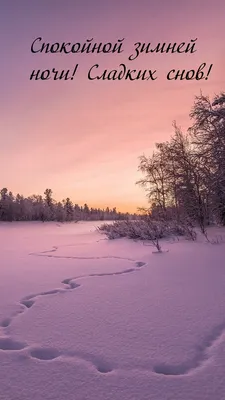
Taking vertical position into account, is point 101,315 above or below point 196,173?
below

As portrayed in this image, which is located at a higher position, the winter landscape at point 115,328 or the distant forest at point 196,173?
the distant forest at point 196,173

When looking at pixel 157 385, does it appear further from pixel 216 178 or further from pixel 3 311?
pixel 216 178

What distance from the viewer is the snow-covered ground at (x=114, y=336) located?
1.40 m

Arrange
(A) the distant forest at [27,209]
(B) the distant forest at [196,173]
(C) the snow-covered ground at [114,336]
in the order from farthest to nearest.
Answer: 1. (A) the distant forest at [27,209]
2. (B) the distant forest at [196,173]
3. (C) the snow-covered ground at [114,336]

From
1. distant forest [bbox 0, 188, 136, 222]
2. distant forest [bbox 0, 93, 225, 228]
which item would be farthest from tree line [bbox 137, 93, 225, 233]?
distant forest [bbox 0, 188, 136, 222]

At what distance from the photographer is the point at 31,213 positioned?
6334 cm

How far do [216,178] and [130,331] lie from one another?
1160 cm

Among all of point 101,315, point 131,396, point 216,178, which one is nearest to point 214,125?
point 216,178

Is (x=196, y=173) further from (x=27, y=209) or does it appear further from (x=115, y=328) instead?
(x=27, y=209)

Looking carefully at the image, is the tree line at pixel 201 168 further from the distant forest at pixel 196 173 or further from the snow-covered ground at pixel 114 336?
the snow-covered ground at pixel 114 336

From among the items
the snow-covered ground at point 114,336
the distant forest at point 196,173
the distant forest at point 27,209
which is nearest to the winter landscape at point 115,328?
the snow-covered ground at point 114,336

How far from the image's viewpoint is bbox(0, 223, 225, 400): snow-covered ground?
1.40 m

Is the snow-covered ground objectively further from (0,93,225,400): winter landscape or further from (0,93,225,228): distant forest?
(0,93,225,228): distant forest

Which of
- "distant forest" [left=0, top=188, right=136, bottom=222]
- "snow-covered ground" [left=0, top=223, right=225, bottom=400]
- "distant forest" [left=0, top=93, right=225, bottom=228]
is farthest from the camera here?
"distant forest" [left=0, top=188, right=136, bottom=222]
